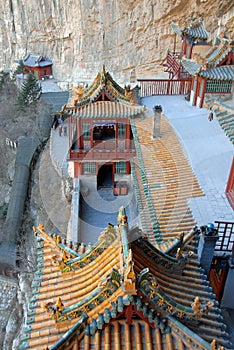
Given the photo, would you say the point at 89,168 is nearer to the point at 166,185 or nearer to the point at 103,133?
the point at 103,133

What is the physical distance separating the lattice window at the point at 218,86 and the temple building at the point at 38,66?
1007 inches

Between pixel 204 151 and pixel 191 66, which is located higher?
pixel 191 66

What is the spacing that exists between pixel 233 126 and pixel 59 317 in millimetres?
6643

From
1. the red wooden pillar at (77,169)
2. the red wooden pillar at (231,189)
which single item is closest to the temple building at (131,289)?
the red wooden pillar at (231,189)

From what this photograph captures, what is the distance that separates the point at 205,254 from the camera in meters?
7.12

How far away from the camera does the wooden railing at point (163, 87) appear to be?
64.7ft

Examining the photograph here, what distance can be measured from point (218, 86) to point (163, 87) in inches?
161

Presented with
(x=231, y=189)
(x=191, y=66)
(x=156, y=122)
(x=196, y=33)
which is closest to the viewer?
(x=231, y=189)

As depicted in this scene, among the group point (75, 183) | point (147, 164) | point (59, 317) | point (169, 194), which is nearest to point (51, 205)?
point (75, 183)

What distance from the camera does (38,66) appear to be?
37.3 meters

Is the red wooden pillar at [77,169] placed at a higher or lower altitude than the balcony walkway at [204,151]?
lower

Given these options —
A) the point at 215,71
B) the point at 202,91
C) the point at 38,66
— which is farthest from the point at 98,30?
the point at 215,71

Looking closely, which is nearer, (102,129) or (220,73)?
(220,73)

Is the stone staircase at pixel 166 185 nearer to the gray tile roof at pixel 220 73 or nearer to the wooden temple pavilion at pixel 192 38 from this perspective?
the gray tile roof at pixel 220 73
